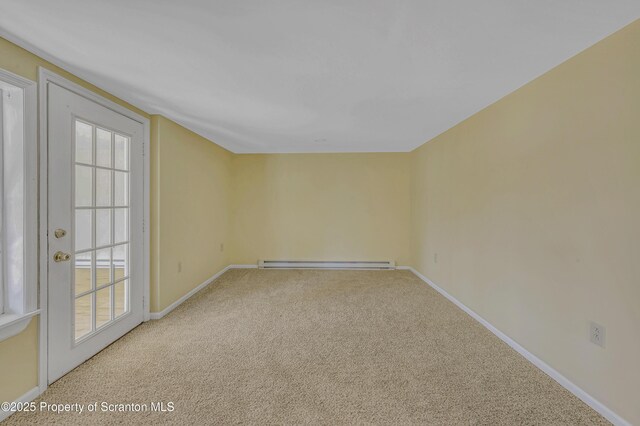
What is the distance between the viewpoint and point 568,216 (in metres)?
1.72

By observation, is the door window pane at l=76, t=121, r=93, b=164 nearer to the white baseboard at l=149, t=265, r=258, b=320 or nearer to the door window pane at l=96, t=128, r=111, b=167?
the door window pane at l=96, t=128, r=111, b=167

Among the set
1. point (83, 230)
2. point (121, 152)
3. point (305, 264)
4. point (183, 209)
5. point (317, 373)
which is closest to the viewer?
point (317, 373)

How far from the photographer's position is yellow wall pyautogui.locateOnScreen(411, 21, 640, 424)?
1.40 m

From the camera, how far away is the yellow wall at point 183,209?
2.77m

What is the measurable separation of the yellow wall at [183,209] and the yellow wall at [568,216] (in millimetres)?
3289

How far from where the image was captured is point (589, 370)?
160cm

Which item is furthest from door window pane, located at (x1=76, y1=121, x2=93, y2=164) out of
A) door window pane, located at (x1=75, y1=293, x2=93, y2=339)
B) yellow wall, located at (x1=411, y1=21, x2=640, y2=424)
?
yellow wall, located at (x1=411, y1=21, x2=640, y2=424)

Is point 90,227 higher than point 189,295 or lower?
higher

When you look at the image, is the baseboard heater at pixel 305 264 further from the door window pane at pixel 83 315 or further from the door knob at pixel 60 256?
the door knob at pixel 60 256

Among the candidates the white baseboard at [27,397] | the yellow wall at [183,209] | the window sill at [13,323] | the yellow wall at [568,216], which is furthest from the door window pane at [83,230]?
the yellow wall at [568,216]

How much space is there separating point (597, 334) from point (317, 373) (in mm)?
1742

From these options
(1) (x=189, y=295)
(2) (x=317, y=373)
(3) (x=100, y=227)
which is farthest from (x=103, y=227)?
(2) (x=317, y=373)

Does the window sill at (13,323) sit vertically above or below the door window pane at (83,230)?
below

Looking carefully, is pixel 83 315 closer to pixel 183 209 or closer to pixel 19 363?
pixel 19 363
